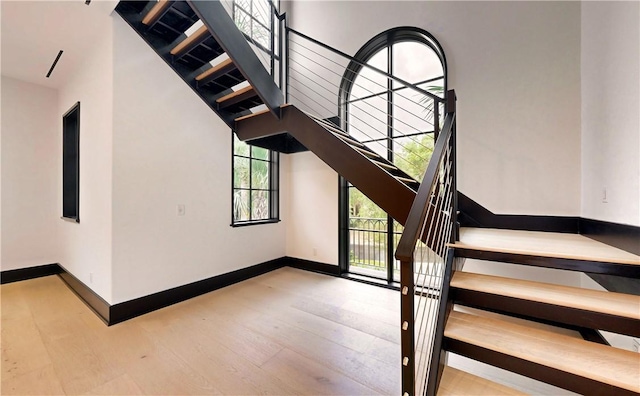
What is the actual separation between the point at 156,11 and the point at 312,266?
11.9 ft

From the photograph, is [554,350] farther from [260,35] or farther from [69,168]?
[69,168]

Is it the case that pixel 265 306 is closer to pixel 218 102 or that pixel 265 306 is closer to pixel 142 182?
pixel 142 182

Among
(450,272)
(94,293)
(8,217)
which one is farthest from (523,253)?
(8,217)

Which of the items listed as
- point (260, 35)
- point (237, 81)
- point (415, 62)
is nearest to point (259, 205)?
point (237, 81)

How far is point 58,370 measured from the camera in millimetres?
1802

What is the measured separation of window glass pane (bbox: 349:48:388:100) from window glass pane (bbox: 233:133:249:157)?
5.89 ft

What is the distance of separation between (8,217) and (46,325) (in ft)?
7.19

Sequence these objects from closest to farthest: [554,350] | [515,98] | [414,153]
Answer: [554,350] → [515,98] → [414,153]

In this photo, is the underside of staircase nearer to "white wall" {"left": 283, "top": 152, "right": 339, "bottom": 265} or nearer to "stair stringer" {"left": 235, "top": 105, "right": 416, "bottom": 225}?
"stair stringer" {"left": 235, "top": 105, "right": 416, "bottom": 225}

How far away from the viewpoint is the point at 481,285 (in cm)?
162

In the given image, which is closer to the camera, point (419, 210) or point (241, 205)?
point (419, 210)

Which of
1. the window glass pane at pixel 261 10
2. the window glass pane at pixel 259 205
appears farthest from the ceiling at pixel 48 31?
the window glass pane at pixel 259 205

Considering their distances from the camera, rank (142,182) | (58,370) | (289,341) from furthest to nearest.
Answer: (142,182)
(289,341)
(58,370)

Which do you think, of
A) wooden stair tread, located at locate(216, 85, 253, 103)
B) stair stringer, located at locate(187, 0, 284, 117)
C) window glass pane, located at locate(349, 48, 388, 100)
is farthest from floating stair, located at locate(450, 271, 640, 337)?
window glass pane, located at locate(349, 48, 388, 100)
